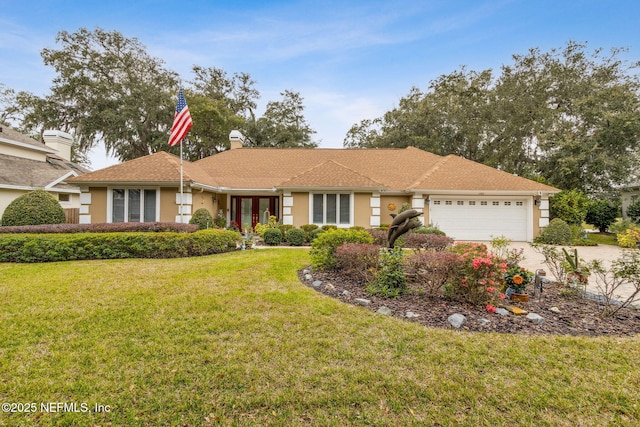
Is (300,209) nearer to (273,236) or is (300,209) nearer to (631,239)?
(273,236)

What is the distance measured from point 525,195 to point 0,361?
18428 millimetres

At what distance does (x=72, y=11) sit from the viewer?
34.9 feet

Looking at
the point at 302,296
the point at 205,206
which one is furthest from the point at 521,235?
the point at 205,206

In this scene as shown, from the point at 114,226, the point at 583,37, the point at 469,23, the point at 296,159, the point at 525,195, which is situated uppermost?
the point at 583,37

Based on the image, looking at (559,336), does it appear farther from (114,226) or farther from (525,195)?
(525,195)

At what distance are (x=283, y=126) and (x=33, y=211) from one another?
2050cm

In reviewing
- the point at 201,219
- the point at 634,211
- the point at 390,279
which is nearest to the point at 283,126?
the point at 201,219

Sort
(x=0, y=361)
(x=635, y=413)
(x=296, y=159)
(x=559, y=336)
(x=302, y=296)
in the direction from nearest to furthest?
1. (x=635, y=413)
2. (x=0, y=361)
3. (x=559, y=336)
4. (x=302, y=296)
5. (x=296, y=159)

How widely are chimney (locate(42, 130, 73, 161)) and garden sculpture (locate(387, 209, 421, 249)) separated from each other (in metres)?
24.9

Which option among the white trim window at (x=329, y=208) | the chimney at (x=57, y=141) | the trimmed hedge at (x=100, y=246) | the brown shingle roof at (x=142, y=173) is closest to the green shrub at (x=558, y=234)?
the white trim window at (x=329, y=208)

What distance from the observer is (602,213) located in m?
18.2

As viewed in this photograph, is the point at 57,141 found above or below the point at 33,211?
above

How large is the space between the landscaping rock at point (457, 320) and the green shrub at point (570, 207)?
1584cm

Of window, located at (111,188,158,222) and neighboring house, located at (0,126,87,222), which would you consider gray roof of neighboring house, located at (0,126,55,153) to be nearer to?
neighboring house, located at (0,126,87,222)
